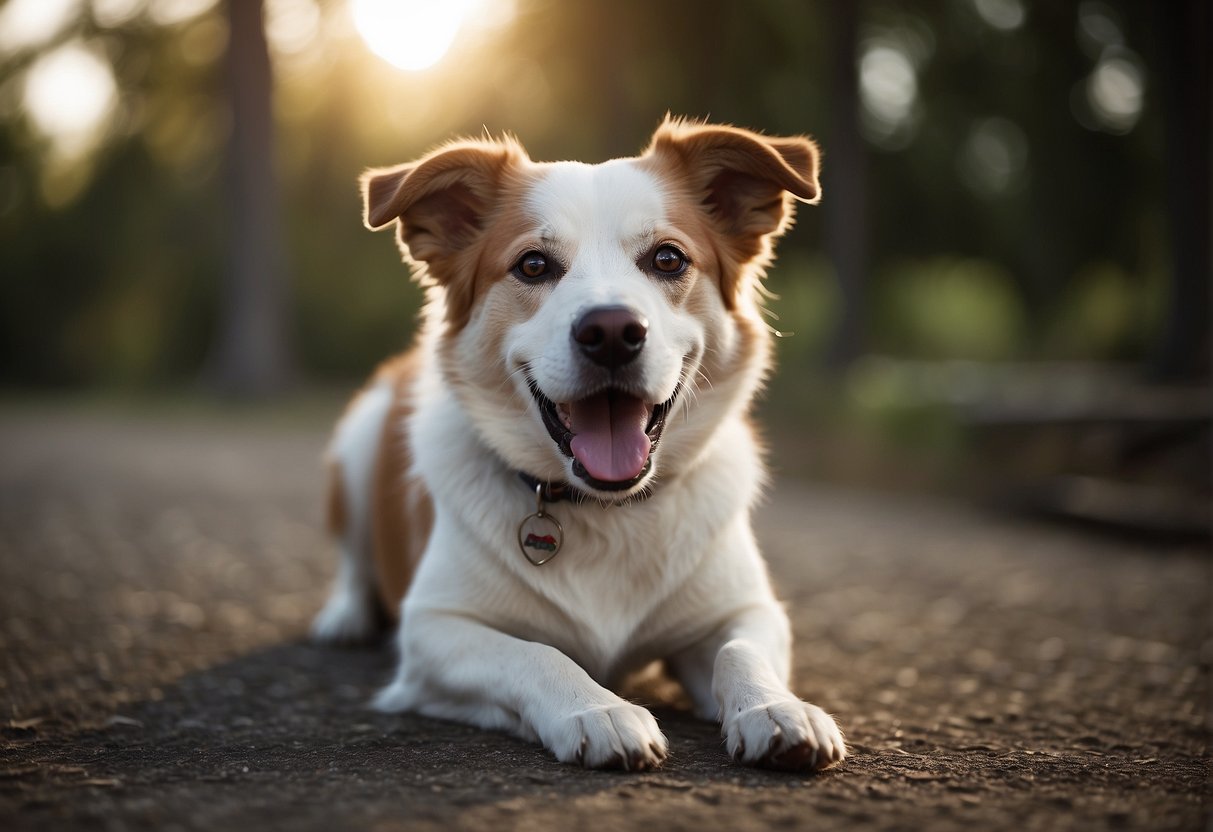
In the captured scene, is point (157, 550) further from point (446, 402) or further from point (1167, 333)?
point (1167, 333)

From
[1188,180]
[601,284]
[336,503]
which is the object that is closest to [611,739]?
[601,284]

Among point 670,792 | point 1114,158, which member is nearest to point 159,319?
point 1114,158

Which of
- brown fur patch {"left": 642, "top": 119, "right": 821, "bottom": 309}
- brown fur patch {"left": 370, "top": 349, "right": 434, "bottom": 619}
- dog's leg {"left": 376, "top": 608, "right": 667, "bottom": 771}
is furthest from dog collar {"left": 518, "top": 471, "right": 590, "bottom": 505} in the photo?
brown fur patch {"left": 642, "top": 119, "right": 821, "bottom": 309}

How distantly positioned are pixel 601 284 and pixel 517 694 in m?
1.08

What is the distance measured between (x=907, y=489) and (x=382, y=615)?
6209mm

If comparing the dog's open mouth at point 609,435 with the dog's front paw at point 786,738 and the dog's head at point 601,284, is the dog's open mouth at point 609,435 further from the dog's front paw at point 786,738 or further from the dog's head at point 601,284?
the dog's front paw at point 786,738

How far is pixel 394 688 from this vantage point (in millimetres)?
3104

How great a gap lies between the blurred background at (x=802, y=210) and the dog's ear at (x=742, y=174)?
15.0 ft

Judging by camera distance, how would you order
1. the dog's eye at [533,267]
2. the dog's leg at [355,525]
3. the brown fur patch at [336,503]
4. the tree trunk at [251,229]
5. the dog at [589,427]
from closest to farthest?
the dog at [589,427] < the dog's eye at [533,267] < the dog's leg at [355,525] < the brown fur patch at [336,503] < the tree trunk at [251,229]

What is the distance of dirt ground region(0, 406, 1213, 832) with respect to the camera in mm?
2117

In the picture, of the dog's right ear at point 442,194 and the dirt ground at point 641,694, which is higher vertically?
the dog's right ear at point 442,194

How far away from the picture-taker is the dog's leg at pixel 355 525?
4.12 m

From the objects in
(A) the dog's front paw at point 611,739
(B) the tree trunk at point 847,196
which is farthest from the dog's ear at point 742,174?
(B) the tree trunk at point 847,196

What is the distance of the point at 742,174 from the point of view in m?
3.36
